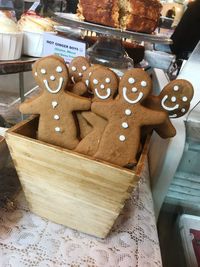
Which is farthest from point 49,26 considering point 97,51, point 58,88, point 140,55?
point 58,88

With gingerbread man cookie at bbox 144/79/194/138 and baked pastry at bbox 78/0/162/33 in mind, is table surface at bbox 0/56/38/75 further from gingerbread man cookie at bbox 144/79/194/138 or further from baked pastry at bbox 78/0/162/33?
gingerbread man cookie at bbox 144/79/194/138

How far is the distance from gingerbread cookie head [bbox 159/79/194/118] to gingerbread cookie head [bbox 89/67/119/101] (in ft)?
0.28

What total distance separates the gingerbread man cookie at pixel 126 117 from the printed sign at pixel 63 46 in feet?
1.08

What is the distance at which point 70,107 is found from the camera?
42 cm

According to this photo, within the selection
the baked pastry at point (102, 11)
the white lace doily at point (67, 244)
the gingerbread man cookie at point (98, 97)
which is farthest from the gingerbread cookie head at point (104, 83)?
the baked pastry at point (102, 11)

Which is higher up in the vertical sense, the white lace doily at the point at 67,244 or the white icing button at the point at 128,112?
the white icing button at the point at 128,112

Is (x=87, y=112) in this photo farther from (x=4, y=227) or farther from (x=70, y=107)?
(x=4, y=227)

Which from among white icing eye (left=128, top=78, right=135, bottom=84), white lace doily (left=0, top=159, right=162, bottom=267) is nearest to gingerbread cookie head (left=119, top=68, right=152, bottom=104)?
white icing eye (left=128, top=78, right=135, bottom=84)

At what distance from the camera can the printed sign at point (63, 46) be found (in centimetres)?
69

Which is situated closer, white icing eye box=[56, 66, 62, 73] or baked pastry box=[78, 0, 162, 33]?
white icing eye box=[56, 66, 62, 73]

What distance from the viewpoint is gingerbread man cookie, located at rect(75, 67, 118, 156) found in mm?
398

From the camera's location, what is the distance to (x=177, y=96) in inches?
17.0

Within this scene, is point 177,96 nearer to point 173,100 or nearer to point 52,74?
point 173,100

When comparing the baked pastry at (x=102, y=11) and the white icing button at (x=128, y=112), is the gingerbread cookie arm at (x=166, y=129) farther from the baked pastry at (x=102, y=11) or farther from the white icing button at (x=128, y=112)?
the baked pastry at (x=102, y=11)
